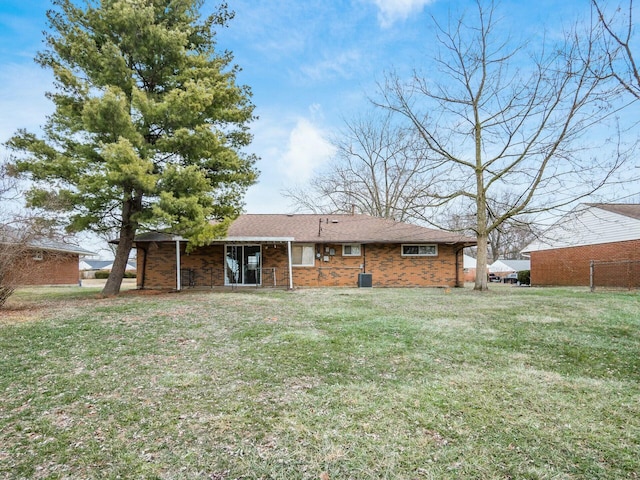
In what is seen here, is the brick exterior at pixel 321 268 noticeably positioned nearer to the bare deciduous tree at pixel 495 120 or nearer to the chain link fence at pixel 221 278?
the chain link fence at pixel 221 278

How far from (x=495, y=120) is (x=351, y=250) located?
783 cm

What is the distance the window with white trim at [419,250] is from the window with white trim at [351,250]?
2.12m

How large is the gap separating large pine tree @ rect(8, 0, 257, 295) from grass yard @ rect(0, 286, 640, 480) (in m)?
4.48

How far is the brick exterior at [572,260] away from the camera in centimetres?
1728

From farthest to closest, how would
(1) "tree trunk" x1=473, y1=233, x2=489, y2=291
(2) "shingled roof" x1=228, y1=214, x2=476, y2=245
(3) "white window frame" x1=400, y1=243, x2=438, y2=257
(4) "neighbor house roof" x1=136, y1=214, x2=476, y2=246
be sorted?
(3) "white window frame" x1=400, y1=243, x2=438, y2=257 → (2) "shingled roof" x1=228, y1=214, x2=476, y2=245 → (4) "neighbor house roof" x1=136, y1=214, x2=476, y2=246 → (1) "tree trunk" x1=473, y1=233, x2=489, y2=291

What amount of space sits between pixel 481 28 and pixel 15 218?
50.5 feet

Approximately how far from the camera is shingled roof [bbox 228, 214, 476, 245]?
1652 centimetres

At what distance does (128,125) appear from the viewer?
399 inches

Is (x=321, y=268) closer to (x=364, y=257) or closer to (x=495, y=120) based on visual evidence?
(x=364, y=257)

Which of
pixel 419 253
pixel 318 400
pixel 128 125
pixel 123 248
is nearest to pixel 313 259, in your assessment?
pixel 419 253

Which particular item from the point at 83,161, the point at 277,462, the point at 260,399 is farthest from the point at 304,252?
the point at 277,462

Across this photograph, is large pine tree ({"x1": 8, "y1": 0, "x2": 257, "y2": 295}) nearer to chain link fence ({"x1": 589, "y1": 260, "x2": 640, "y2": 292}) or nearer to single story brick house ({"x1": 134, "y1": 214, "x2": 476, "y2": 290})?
single story brick house ({"x1": 134, "y1": 214, "x2": 476, "y2": 290})

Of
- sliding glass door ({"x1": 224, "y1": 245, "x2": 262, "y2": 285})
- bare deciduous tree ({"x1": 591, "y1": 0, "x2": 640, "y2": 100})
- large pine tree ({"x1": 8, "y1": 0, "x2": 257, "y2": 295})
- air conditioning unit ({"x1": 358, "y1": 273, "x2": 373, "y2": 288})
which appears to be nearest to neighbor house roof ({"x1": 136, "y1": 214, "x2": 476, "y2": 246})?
sliding glass door ({"x1": 224, "y1": 245, "x2": 262, "y2": 285})

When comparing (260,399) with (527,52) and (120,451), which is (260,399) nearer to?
(120,451)
